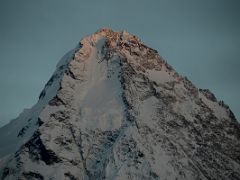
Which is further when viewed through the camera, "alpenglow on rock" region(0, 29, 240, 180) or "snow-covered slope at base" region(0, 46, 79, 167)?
"snow-covered slope at base" region(0, 46, 79, 167)

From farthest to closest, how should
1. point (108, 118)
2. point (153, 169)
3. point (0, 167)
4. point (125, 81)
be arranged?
point (125, 81)
point (108, 118)
point (0, 167)
point (153, 169)

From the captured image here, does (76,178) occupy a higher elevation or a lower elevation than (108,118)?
lower

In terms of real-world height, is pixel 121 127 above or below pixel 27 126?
above

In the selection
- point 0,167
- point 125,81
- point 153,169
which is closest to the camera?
point 153,169

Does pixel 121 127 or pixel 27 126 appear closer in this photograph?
pixel 121 127

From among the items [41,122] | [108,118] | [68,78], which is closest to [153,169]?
[108,118]

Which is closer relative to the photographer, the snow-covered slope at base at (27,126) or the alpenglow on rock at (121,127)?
the alpenglow on rock at (121,127)

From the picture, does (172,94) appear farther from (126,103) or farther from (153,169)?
(153,169)

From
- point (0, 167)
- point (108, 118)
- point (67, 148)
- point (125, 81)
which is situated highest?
point (125, 81)
